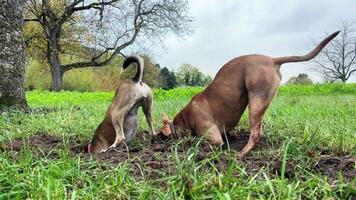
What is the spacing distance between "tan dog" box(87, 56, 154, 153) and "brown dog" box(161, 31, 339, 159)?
0.36 m

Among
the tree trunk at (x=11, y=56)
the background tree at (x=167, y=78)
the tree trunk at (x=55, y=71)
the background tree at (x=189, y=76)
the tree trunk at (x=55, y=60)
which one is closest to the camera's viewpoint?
the tree trunk at (x=11, y=56)

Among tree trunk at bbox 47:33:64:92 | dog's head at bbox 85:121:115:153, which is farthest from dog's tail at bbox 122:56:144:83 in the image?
tree trunk at bbox 47:33:64:92

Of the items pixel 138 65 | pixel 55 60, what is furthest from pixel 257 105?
pixel 55 60

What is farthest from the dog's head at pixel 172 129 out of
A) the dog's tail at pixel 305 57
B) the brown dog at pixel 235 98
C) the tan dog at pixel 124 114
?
the dog's tail at pixel 305 57

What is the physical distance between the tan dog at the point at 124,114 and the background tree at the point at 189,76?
35.2 metres

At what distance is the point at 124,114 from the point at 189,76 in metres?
43.3

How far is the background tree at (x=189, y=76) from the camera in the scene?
43969mm

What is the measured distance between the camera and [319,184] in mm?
2793

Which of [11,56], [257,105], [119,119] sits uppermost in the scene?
[11,56]

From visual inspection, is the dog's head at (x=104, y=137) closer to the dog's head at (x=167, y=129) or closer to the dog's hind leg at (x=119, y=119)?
the dog's hind leg at (x=119, y=119)

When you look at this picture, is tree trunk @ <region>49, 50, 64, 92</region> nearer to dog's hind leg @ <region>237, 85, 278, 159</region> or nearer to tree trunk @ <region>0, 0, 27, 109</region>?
tree trunk @ <region>0, 0, 27, 109</region>

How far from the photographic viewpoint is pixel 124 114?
4.79m

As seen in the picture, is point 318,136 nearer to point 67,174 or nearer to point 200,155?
point 200,155

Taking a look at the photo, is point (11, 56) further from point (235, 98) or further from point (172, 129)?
point (235, 98)
